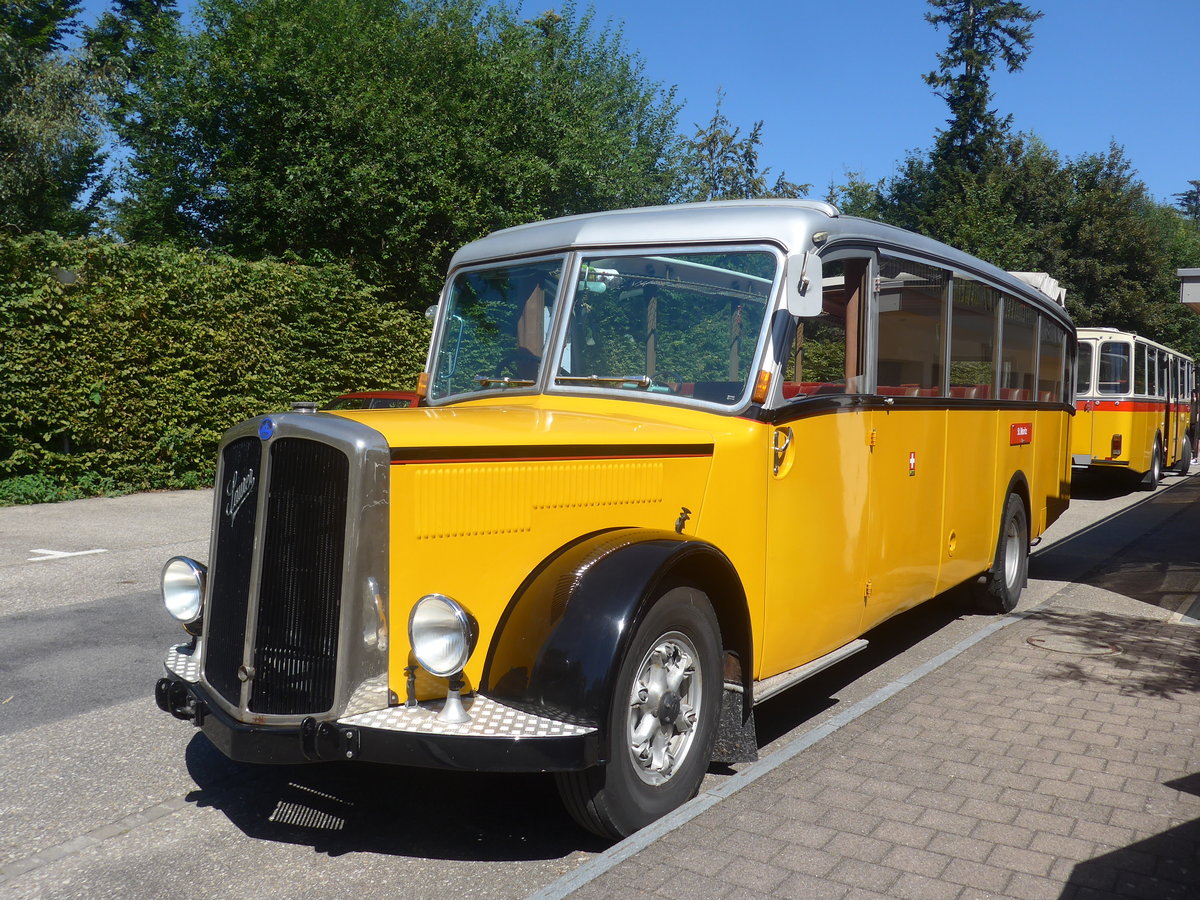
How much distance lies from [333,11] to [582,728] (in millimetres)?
20843

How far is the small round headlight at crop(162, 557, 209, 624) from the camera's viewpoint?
4098mm

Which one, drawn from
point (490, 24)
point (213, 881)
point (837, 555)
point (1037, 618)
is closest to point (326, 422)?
point (213, 881)

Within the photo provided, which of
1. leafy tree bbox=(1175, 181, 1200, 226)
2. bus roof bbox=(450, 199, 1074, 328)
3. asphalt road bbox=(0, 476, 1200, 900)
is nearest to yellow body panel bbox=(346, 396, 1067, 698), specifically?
asphalt road bbox=(0, 476, 1200, 900)

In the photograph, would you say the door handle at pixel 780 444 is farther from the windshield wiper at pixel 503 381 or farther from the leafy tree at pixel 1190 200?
the leafy tree at pixel 1190 200

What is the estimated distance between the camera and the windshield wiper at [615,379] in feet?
15.5

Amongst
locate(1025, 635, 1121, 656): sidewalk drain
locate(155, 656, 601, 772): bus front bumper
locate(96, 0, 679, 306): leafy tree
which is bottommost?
locate(1025, 635, 1121, 656): sidewalk drain

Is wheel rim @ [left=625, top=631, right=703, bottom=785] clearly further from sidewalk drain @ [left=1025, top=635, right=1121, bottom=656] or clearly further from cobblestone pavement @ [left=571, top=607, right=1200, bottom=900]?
sidewalk drain @ [left=1025, top=635, right=1121, bottom=656]

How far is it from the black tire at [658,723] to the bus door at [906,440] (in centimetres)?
173

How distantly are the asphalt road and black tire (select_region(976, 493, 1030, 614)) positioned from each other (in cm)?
25

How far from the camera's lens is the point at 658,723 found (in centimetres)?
384

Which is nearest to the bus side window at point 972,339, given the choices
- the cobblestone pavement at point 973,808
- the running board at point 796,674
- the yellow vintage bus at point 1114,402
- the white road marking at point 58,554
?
the cobblestone pavement at point 973,808

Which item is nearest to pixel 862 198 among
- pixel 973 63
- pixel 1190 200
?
pixel 973 63

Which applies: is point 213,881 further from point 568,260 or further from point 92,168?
point 92,168

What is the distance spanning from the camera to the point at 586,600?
11.7ft
